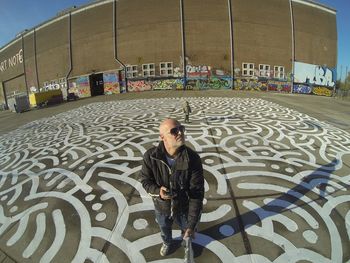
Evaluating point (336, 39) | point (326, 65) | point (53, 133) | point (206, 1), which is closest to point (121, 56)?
point (206, 1)

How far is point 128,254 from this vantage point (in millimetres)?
3242

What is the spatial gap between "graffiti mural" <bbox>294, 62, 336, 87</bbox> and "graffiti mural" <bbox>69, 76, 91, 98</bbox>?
28.0m

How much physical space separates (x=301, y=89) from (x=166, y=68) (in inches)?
713

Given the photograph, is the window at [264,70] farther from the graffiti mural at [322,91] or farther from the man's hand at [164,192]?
the man's hand at [164,192]

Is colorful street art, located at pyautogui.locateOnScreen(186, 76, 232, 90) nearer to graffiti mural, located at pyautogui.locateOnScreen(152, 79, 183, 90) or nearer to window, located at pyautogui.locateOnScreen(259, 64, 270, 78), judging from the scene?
graffiti mural, located at pyautogui.locateOnScreen(152, 79, 183, 90)

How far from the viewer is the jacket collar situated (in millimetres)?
2498

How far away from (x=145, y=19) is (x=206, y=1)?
7.75 meters

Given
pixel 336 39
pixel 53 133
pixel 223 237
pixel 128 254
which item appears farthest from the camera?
pixel 336 39

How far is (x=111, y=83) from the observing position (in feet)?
100

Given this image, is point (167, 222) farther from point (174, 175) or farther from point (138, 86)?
point (138, 86)

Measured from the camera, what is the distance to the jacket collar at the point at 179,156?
2498 mm

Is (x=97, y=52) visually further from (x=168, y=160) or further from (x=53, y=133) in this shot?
(x=168, y=160)

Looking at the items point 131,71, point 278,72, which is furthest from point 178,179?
point 278,72

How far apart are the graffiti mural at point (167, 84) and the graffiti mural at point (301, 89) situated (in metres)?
15.2
